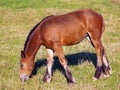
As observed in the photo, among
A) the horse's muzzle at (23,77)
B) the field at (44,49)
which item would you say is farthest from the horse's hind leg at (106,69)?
the horse's muzzle at (23,77)

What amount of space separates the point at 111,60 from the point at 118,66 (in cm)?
69

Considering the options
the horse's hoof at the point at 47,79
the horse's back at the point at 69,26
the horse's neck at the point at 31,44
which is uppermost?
the horse's back at the point at 69,26

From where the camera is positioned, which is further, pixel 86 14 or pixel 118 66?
pixel 118 66

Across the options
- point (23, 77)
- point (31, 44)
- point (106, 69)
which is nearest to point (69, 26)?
point (31, 44)

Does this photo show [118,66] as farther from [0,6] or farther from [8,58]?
[0,6]

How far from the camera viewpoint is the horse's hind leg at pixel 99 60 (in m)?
10.3

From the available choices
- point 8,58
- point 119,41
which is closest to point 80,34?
point 8,58

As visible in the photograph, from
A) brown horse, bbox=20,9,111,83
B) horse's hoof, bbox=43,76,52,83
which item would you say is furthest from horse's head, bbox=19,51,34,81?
horse's hoof, bbox=43,76,52,83

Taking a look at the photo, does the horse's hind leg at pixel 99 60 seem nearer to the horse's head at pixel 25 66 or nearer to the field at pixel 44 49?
the field at pixel 44 49

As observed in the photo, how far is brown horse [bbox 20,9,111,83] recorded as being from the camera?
32.2ft

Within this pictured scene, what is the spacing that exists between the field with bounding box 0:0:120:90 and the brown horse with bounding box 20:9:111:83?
311 mm

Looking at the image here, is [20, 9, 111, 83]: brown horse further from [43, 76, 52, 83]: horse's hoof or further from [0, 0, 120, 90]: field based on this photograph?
[0, 0, 120, 90]: field

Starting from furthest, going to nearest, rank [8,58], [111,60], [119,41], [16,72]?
[119,41]
[8,58]
[111,60]
[16,72]

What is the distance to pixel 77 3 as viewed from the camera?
26.0 metres
